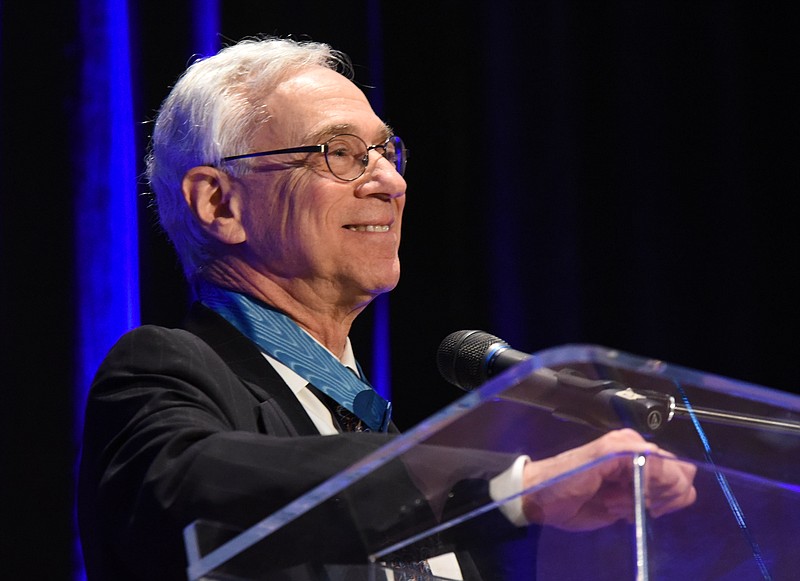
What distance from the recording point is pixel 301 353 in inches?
60.7

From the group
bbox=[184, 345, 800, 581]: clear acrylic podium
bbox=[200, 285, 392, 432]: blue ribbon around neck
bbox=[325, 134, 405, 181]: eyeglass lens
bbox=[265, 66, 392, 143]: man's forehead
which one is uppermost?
bbox=[265, 66, 392, 143]: man's forehead

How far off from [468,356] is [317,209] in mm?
483

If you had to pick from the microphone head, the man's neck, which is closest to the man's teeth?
the man's neck

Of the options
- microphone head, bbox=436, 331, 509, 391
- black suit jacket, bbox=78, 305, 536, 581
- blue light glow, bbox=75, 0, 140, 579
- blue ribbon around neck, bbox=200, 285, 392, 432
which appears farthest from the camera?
blue light glow, bbox=75, 0, 140, 579

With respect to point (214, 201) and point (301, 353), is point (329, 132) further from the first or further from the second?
point (301, 353)

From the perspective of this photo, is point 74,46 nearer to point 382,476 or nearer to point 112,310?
point 112,310

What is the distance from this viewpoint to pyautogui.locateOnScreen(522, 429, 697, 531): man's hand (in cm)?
70

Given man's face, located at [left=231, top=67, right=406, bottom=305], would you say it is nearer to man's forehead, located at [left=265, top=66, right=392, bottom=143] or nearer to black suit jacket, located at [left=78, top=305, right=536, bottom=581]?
man's forehead, located at [left=265, top=66, right=392, bottom=143]

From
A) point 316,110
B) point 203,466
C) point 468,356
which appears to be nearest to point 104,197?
point 316,110

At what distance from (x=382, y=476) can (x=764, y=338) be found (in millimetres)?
2612

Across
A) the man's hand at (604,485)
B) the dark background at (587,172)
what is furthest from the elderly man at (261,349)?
the dark background at (587,172)

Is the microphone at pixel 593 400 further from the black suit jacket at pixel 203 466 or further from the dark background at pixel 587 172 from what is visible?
the dark background at pixel 587 172

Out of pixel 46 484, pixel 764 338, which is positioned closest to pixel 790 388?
pixel 764 338

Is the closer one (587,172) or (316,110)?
(316,110)
